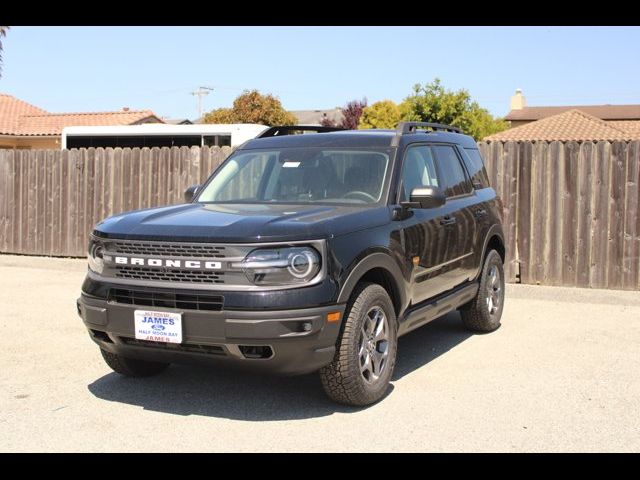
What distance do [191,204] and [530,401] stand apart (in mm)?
3137

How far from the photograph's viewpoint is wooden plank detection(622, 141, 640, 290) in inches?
428

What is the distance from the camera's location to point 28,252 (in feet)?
50.1

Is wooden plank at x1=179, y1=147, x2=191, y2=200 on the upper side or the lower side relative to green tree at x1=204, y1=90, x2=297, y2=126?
lower

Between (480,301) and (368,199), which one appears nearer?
(368,199)

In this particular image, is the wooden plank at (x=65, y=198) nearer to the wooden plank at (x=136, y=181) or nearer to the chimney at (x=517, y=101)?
the wooden plank at (x=136, y=181)

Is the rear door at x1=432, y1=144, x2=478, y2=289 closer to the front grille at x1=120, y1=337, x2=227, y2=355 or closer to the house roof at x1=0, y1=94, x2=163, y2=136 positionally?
the front grille at x1=120, y1=337, x2=227, y2=355

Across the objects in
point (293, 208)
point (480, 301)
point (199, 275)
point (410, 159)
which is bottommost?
point (480, 301)

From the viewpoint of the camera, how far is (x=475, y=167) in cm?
802

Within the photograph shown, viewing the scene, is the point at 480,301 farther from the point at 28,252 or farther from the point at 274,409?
the point at 28,252

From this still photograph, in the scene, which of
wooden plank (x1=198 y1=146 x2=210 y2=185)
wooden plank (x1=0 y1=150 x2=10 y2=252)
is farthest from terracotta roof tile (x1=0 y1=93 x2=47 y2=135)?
wooden plank (x1=198 y1=146 x2=210 y2=185)

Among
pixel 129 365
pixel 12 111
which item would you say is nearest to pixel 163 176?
pixel 129 365

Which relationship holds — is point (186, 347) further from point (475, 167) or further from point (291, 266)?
point (475, 167)

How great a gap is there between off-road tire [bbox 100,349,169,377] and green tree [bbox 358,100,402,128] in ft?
139
